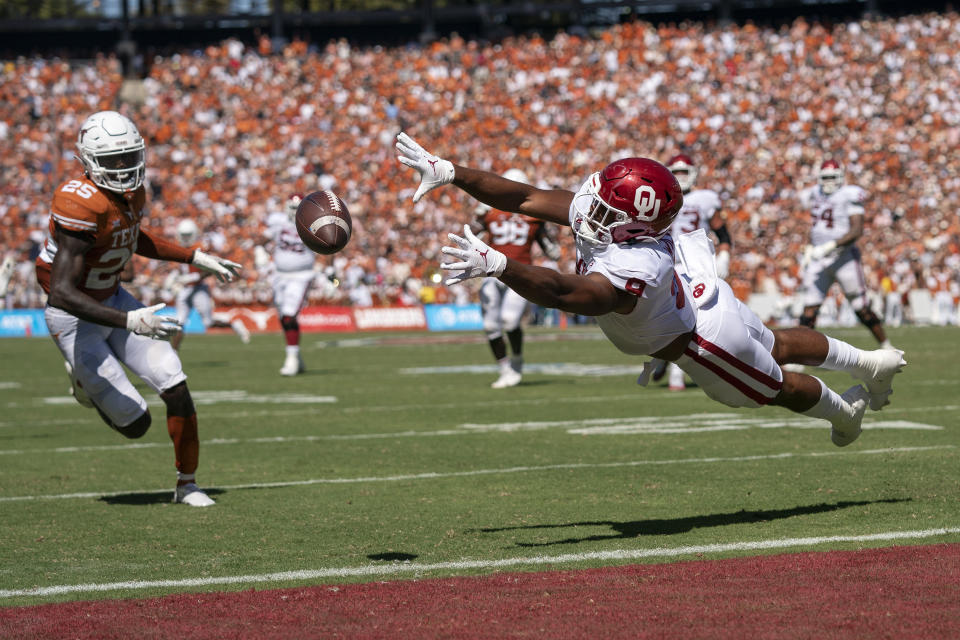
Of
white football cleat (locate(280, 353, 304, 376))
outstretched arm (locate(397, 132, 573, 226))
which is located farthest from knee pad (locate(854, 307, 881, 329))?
outstretched arm (locate(397, 132, 573, 226))

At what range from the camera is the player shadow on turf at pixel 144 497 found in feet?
20.4

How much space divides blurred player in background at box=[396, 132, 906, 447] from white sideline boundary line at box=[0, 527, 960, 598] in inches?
30.7

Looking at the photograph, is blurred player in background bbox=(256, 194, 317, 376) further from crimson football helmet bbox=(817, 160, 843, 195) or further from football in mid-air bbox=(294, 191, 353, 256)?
football in mid-air bbox=(294, 191, 353, 256)

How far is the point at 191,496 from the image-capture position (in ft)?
19.9

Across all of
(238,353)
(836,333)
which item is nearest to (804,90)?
(836,333)

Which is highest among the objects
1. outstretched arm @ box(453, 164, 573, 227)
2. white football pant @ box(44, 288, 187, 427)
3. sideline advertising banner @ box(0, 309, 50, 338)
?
outstretched arm @ box(453, 164, 573, 227)

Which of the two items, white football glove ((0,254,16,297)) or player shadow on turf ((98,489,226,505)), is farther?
white football glove ((0,254,16,297))

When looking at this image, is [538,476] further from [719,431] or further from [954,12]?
[954,12]

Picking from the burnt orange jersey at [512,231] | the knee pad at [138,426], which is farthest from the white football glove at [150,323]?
the burnt orange jersey at [512,231]

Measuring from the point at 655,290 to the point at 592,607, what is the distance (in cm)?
145

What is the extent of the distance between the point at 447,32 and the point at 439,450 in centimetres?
2860

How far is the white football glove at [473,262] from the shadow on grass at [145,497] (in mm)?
2530

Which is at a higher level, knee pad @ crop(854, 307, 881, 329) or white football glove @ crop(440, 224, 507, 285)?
white football glove @ crop(440, 224, 507, 285)

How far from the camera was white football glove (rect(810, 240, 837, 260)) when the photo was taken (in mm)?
12609
